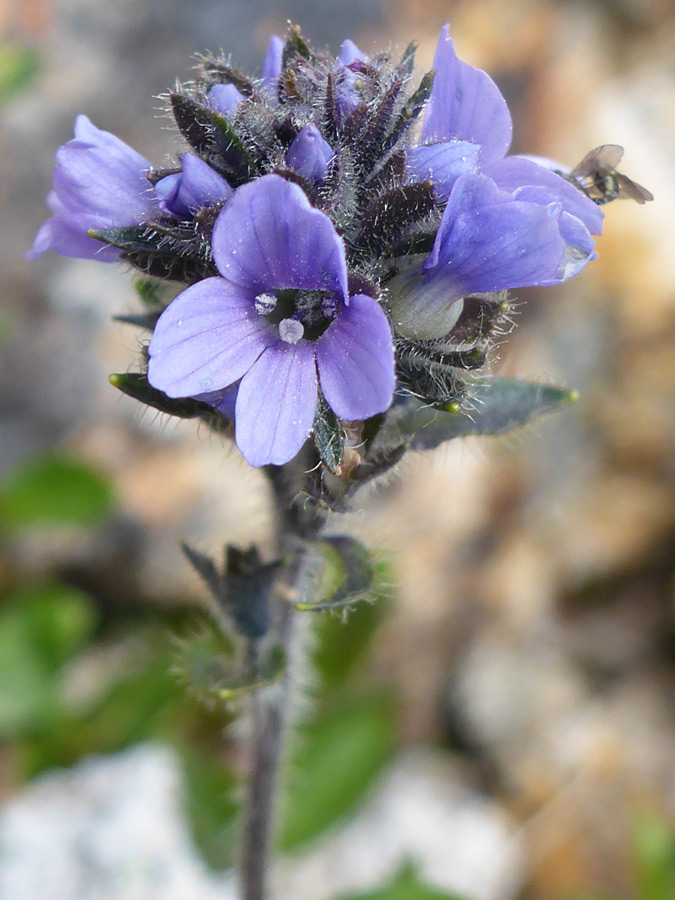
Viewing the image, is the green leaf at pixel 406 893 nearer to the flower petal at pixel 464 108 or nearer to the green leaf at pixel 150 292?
the green leaf at pixel 150 292

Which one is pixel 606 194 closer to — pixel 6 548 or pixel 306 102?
pixel 306 102

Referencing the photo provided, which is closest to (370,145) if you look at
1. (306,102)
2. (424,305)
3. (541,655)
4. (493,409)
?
(306,102)

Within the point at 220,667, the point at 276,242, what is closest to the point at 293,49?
the point at 276,242

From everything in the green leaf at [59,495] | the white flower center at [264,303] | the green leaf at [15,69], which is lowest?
the green leaf at [59,495]

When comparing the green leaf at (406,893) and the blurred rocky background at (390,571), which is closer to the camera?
the green leaf at (406,893)

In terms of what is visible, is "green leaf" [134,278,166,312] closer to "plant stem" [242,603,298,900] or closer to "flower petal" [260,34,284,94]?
"flower petal" [260,34,284,94]

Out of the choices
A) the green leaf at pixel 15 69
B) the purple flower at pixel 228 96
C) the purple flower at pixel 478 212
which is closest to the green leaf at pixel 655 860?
the purple flower at pixel 478 212

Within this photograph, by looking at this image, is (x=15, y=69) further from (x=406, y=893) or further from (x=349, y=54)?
(x=406, y=893)

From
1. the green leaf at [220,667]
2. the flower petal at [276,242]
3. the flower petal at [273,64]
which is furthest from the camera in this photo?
the green leaf at [220,667]
